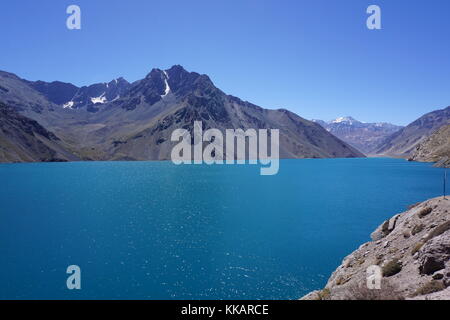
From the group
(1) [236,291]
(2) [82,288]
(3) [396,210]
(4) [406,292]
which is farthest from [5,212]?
(3) [396,210]

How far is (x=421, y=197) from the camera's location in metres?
92.2

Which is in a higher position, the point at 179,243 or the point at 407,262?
the point at 407,262

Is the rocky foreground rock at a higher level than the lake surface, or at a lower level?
higher

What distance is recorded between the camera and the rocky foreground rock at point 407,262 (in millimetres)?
18516

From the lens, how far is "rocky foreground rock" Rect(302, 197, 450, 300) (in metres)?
18.5

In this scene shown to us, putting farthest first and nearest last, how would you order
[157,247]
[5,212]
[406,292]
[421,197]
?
[421,197], [5,212], [157,247], [406,292]

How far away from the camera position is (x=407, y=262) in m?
25.3

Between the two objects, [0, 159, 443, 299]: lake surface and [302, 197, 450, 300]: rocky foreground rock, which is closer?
[302, 197, 450, 300]: rocky foreground rock

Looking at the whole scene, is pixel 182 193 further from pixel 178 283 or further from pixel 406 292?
pixel 406 292

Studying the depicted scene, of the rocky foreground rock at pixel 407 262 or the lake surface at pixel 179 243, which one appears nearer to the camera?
the rocky foreground rock at pixel 407 262

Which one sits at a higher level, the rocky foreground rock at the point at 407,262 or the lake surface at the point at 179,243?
the rocky foreground rock at the point at 407,262

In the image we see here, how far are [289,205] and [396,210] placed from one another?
25081 mm
